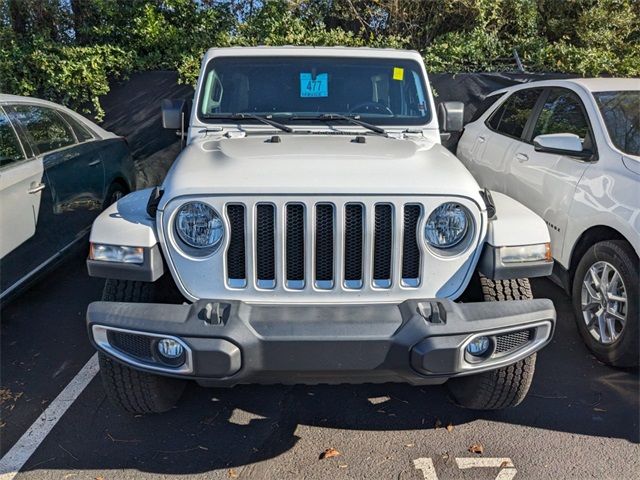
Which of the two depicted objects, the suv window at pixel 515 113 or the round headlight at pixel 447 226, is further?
the suv window at pixel 515 113

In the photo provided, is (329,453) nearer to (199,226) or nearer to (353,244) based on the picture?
A: (353,244)

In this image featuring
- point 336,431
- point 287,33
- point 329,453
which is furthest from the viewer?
point 287,33

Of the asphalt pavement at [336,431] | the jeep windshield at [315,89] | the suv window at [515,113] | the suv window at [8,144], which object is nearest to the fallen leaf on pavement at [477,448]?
the asphalt pavement at [336,431]

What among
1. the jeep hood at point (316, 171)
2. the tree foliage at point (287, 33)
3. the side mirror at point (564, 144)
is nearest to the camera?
the jeep hood at point (316, 171)

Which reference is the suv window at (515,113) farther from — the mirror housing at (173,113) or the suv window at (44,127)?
the suv window at (44,127)

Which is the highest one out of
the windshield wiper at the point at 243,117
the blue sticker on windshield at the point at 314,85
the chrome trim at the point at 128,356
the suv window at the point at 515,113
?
the blue sticker on windshield at the point at 314,85

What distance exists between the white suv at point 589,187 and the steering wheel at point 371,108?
4.03 feet

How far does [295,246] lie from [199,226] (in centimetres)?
45

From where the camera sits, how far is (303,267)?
8.05 ft

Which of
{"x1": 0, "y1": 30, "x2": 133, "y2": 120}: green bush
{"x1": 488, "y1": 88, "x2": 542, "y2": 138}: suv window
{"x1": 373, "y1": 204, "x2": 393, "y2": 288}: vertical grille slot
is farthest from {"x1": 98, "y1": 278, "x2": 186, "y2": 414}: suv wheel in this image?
{"x1": 0, "y1": 30, "x2": 133, "y2": 120}: green bush

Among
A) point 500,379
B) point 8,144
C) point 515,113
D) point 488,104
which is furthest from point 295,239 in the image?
point 488,104

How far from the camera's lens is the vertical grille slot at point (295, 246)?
7.92 feet

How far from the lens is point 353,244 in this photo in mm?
2447

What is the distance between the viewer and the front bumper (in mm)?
2203
